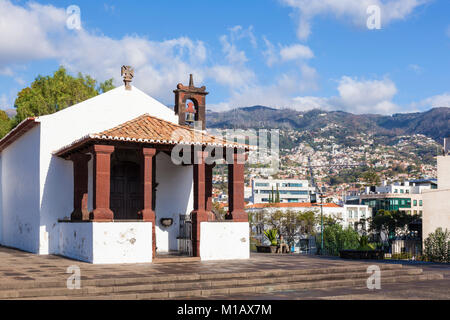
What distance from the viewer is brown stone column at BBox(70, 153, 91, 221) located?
15.6 meters

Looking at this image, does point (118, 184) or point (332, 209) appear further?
point (332, 209)

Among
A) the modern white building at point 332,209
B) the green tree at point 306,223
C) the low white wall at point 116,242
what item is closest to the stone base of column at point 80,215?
the low white wall at point 116,242

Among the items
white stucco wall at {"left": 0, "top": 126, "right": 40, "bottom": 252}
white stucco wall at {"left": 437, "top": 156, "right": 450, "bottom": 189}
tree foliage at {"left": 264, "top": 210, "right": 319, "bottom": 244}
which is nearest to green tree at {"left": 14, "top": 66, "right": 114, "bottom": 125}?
white stucco wall at {"left": 0, "top": 126, "right": 40, "bottom": 252}

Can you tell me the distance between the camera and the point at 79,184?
15.9m

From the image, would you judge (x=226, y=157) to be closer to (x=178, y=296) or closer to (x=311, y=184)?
(x=178, y=296)

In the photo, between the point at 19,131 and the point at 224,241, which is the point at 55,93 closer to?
the point at 19,131

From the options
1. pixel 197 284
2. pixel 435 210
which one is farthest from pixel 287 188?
pixel 197 284

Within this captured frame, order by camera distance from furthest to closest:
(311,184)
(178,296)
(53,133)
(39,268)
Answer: (311,184), (53,133), (39,268), (178,296)

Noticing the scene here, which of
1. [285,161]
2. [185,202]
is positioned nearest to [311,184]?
[285,161]

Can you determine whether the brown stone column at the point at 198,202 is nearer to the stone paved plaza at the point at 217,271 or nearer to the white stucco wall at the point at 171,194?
the stone paved plaza at the point at 217,271

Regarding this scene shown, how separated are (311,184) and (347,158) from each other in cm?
1534

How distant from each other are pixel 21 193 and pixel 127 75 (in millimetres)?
5766

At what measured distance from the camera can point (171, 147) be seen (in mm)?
14242

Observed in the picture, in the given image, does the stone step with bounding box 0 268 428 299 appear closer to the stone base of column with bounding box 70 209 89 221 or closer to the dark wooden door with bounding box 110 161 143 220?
the stone base of column with bounding box 70 209 89 221
